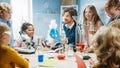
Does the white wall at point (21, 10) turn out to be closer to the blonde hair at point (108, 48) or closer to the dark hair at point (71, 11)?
the dark hair at point (71, 11)

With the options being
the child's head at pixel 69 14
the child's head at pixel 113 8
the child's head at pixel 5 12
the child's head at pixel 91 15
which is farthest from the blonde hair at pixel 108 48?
the child's head at pixel 69 14

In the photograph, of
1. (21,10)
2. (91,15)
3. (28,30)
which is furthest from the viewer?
(21,10)

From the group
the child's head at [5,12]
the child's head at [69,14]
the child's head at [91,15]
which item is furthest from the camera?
the child's head at [69,14]

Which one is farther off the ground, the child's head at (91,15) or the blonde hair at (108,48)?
the child's head at (91,15)

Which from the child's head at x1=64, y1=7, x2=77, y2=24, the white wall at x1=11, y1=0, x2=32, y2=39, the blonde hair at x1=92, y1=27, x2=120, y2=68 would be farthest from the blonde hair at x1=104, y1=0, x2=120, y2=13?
the white wall at x1=11, y1=0, x2=32, y2=39

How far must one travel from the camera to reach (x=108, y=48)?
1.05m

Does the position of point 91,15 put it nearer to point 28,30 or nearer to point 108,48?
point 28,30

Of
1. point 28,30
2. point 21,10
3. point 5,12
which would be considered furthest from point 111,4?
point 21,10

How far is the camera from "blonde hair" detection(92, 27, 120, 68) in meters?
1.03

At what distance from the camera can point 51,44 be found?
2.69m

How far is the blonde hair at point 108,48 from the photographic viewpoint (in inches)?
40.4

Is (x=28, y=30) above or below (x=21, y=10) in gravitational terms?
below

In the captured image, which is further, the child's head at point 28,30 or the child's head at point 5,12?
the child's head at point 28,30

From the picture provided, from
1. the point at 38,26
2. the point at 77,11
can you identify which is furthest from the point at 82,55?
the point at 38,26
